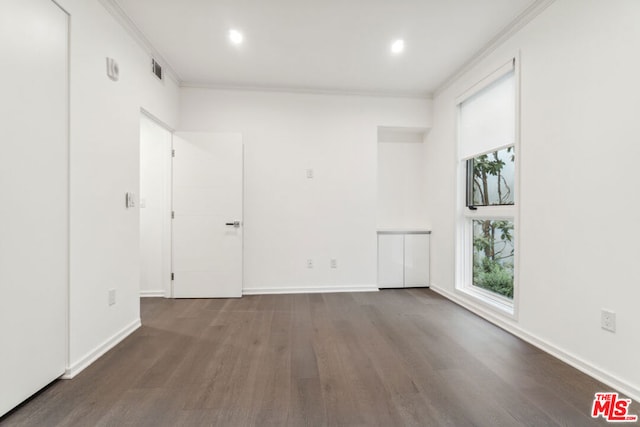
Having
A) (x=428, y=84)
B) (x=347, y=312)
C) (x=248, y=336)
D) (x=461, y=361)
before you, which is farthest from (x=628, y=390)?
(x=428, y=84)

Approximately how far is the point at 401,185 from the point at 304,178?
1.48 metres

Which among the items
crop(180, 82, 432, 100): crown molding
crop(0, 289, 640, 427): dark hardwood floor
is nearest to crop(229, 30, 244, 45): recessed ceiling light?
crop(180, 82, 432, 100): crown molding

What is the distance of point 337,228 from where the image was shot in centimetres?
386

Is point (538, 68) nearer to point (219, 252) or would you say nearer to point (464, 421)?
point (464, 421)

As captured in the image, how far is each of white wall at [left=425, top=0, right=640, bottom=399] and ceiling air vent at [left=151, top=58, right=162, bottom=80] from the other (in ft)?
11.2

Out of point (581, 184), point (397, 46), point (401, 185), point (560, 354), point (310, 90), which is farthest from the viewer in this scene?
point (401, 185)

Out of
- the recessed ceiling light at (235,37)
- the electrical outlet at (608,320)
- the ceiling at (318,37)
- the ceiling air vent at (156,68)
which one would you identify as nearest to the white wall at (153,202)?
the ceiling air vent at (156,68)

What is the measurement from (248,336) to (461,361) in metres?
1.66

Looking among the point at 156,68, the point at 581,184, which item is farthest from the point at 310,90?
the point at 581,184

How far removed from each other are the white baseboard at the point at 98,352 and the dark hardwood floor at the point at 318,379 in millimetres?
45

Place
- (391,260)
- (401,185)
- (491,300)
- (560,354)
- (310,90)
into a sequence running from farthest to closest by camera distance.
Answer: (401,185) < (391,260) < (310,90) < (491,300) < (560,354)

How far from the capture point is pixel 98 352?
81.8 inches

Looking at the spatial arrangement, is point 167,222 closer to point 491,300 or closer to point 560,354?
point 491,300

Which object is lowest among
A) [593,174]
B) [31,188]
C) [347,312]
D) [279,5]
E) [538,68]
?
[347,312]
